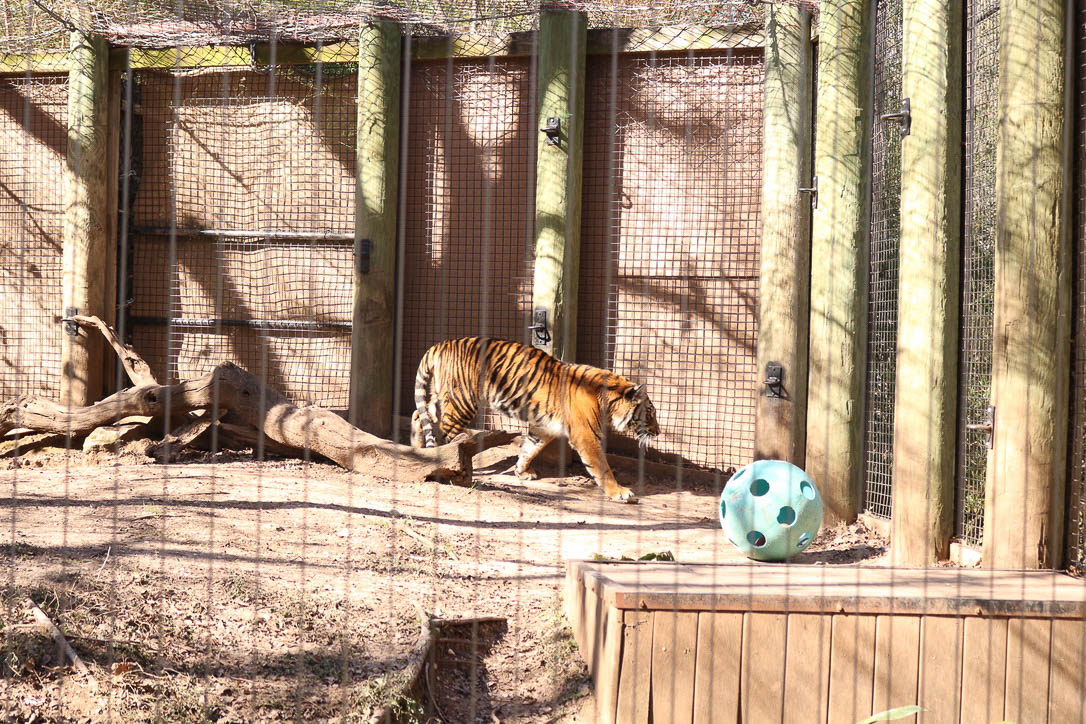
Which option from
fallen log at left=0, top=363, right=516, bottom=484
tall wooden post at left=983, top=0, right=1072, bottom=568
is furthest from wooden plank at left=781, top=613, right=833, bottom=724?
fallen log at left=0, top=363, right=516, bottom=484

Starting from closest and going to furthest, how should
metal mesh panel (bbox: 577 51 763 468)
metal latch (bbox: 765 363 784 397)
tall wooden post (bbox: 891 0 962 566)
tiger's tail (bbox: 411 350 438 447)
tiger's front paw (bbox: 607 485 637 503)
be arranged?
tall wooden post (bbox: 891 0 962 566), metal latch (bbox: 765 363 784 397), tiger's front paw (bbox: 607 485 637 503), metal mesh panel (bbox: 577 51 763 468), tiger's tail (bbox: 411 350 438 447)

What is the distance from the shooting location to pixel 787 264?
19.2 ft

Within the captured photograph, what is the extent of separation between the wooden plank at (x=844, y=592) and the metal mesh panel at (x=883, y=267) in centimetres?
179

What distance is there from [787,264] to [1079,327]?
6.79ft

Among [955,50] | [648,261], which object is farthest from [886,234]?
[648,261]

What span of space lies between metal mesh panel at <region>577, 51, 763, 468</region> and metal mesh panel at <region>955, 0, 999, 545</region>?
81.1 inches

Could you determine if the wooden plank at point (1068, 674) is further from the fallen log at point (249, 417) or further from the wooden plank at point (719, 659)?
the fallen log at point (249, 417)

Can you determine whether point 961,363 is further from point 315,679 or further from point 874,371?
point 315,679

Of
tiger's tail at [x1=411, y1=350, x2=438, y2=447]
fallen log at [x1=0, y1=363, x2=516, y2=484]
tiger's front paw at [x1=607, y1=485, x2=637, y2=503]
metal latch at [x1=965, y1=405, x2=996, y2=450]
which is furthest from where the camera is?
tiger's tail at [x1=411, y1=350, x2=438, y2=447]

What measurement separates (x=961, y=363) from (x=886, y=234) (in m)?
0.98

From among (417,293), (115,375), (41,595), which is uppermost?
(417,293)

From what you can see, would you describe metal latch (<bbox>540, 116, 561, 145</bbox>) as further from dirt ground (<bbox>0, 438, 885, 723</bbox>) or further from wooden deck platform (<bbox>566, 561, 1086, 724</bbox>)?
wooden deck platform (<bbox>566, 561, 1086, 724</bbox>)

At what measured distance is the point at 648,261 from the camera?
6.77 m

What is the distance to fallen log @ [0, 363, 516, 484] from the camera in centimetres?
600
